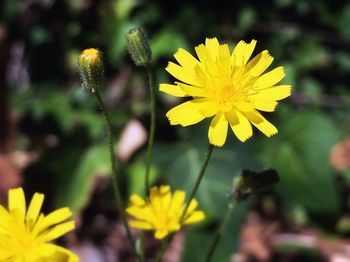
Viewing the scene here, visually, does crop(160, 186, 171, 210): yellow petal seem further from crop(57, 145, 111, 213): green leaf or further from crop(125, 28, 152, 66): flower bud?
crop(57, 145, 111, 213): green leaf

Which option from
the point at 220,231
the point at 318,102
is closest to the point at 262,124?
the point at 220,231

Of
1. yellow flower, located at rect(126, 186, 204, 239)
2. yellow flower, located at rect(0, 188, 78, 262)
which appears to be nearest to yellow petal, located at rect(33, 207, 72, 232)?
yellow flower, located at rect(0, 188, 78, 262)

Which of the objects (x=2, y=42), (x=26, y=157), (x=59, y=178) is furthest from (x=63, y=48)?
(x=59, y=178)

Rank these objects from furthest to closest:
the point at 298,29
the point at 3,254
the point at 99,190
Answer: the point at 298,29, the point at 99,190, the point at 3,254

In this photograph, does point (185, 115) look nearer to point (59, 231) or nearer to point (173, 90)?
point (173, 90)

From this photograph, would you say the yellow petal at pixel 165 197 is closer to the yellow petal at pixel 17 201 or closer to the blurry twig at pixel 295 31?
the yellow petal at pixel 17 201

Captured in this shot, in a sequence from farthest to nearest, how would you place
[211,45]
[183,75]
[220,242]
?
[220,242] → [211,45] → [183,75]

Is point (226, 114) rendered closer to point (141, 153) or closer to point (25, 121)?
point (141, 153)
